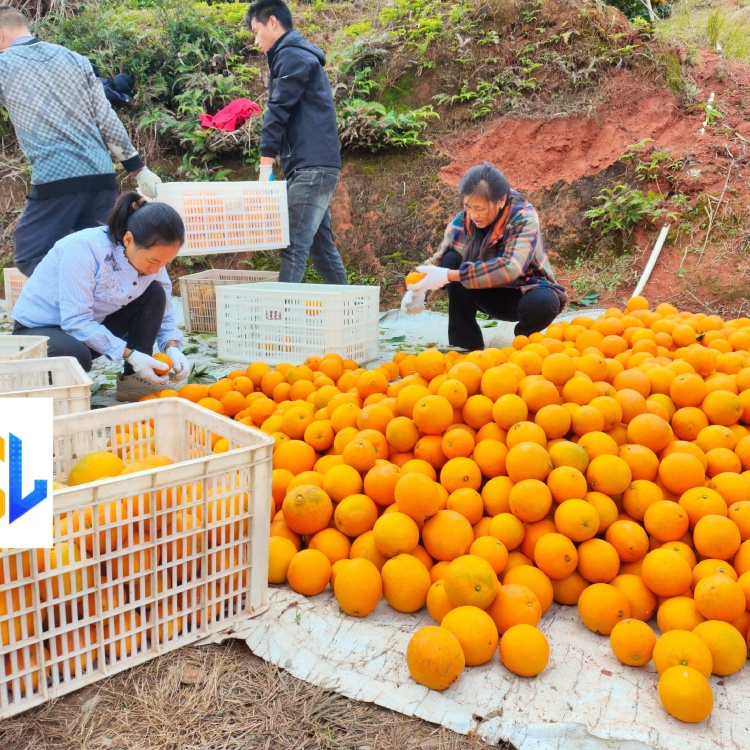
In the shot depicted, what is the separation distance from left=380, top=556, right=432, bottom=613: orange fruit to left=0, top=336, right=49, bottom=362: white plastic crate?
1.84 meters

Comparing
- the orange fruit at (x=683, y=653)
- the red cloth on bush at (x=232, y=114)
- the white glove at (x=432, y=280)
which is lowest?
the orange fruit at (x=683, y=653)

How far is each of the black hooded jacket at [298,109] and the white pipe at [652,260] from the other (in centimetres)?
302

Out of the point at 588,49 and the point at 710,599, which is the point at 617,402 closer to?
the point at 710,599

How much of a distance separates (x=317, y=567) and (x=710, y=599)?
3.60 feet

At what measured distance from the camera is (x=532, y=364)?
258 cm

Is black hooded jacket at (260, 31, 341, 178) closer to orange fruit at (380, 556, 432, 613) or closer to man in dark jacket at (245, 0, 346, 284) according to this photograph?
man in dark jacket at (245, 0, 346, 284)

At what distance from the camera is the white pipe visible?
623 cm

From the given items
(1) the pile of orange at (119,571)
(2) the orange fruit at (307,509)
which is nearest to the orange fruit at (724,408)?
(2) the orange fruit at (307,509)

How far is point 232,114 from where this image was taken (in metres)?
8.27

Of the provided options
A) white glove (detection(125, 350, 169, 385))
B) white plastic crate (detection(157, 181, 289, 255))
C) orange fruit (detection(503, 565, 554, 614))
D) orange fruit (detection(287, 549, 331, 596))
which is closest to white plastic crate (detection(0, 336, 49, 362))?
white glove (detection(125, 350, 169, 385))

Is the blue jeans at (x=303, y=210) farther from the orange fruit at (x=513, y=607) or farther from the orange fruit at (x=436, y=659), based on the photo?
the orange fruit at (x=436, y=659)

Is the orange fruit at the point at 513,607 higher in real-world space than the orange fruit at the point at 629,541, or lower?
lower

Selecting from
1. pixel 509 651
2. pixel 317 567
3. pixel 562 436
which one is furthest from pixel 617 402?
pixel 317 567

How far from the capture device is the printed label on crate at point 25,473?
4.98ft
